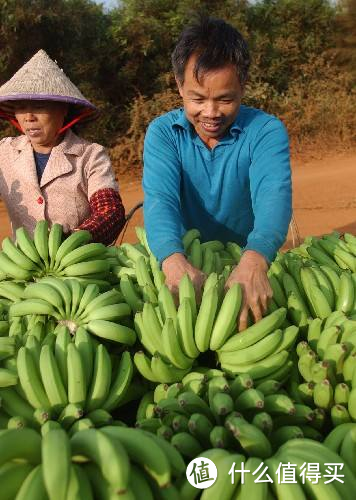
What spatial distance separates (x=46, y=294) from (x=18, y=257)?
Result: 0.42 metres

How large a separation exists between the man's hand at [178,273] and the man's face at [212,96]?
2.72ft

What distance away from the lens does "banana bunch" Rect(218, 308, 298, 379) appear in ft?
5.65

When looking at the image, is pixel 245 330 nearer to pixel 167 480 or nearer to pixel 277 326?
pixel 277 326

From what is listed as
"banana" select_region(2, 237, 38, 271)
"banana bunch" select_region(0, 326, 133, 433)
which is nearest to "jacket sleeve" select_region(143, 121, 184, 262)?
"banana" select_region(2, 237, 38, 271)

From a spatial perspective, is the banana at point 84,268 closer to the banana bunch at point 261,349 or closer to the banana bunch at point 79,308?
the banana bunch at point 79,308

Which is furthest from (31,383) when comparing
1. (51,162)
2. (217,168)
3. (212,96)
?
(51,162)

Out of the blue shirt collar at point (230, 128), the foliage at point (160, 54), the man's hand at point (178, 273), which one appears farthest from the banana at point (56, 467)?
the foliage at point (160, 54)

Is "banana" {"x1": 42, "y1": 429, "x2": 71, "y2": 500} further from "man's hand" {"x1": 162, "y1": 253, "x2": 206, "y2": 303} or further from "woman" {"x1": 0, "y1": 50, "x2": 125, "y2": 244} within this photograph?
"woman" {"x1": 0, "y1": 50, "x2": 125, "y2": 244}

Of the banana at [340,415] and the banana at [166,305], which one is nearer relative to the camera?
the banana at [340,415]

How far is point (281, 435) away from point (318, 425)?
0.61 ft

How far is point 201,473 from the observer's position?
4.27 feet

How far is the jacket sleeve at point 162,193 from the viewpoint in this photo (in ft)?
7.59

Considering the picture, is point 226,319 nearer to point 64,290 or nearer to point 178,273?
point 178,273

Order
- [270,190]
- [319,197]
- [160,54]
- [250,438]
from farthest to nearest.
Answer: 1. [160,54]
2. [319,197]
3. [270,190]
4. [250,438]
